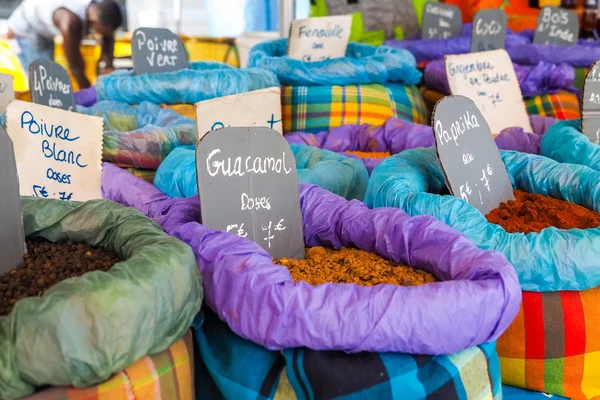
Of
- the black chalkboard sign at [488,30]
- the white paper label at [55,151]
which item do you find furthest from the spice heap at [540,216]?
the black chalkboard sign at [488,30]

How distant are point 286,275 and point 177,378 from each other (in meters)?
0.17

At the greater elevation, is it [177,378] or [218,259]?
[218,259]

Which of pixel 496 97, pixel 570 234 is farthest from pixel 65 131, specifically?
pixel 496 97

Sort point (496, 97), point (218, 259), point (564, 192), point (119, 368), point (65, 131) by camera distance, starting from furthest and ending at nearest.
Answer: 1. point (496, 97)
2. point (564, 192)
3. point (65, 131)
4. point (218, 259)
5. point (119, 368)

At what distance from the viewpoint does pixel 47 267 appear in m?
0.84

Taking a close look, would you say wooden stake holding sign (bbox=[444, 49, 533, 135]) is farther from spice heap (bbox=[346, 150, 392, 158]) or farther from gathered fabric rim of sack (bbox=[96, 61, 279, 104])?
gathered fabric rim of sack (bbox=[96, 61, 279, 104])

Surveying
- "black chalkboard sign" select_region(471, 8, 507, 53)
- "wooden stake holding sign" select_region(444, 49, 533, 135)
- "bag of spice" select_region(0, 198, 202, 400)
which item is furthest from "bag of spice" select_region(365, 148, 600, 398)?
"black chalkboard sign" select_region(471, 8, 507, 53)

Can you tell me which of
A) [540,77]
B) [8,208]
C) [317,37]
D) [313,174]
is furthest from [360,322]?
[540,77]

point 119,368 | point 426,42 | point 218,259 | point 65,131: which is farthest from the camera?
point 426,42

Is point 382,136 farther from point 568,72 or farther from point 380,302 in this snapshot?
point 380,302

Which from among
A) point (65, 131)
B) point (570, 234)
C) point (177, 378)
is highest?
point (65, 131)

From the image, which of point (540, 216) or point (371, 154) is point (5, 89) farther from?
point (540, 216)

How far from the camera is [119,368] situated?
68 cm

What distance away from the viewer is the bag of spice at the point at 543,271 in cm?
92
